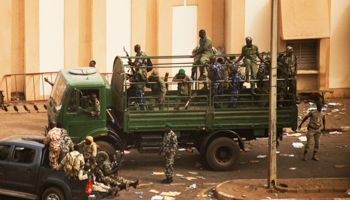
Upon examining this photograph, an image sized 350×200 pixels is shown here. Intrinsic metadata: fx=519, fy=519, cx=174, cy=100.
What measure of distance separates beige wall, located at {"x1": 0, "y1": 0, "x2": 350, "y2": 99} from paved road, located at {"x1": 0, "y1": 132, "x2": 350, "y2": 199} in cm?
567

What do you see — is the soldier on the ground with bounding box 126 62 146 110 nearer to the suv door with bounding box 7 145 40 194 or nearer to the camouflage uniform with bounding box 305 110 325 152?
the suv door with bounding box 7 145 40 194

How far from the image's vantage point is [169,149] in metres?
12.5

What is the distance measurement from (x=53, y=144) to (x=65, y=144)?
20.3 inches

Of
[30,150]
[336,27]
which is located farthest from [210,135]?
[336,27]

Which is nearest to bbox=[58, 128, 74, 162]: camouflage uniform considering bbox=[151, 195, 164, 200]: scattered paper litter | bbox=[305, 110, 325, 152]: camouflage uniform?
bbox=[151, 195, 164, 200]: scattered paper litter

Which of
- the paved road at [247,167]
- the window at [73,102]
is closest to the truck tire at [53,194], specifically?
→ the paved road at [247,167]

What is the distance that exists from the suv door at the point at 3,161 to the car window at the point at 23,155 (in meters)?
0.17

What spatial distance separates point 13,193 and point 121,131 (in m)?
3.66

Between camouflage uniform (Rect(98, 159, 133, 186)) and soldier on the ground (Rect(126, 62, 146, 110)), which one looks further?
soldier on the ground (Rect(126, 62, 146, 110))

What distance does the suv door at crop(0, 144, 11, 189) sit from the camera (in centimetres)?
1049

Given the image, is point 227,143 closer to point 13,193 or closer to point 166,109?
point 166,109

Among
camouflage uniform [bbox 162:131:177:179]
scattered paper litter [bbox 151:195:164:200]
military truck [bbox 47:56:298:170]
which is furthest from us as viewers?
military truck [bbox 47:56:298:170]

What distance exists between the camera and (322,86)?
20.9 meters

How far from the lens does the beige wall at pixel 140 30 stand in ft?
67.8
